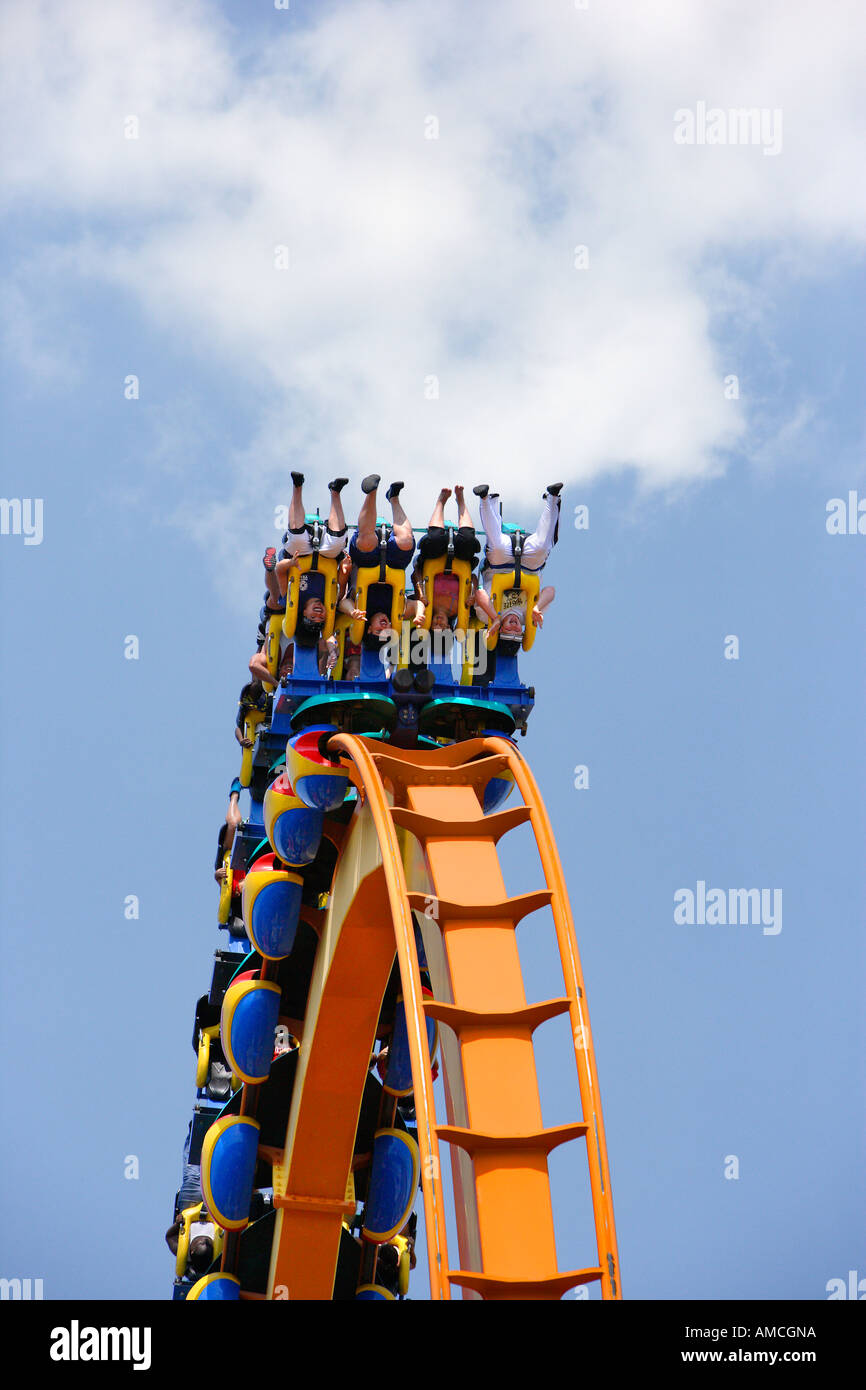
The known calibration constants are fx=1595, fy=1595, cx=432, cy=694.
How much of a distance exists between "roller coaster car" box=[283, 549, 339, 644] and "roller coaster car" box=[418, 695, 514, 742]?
126 cm

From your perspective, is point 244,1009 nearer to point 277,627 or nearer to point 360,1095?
point 360,1095

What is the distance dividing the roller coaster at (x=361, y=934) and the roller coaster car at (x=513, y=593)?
0.7 inches

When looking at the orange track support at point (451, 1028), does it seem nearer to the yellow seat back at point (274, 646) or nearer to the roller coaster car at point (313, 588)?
the roller coaster car at point (313, 588)

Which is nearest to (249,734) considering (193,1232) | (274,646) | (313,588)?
(274,646)

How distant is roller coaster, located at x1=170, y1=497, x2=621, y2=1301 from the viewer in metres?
10.0

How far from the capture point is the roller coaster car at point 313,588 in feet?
43.0

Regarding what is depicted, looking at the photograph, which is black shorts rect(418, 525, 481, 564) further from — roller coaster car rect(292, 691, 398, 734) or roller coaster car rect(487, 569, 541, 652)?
roller coaster car rect(292, 691, 398, 734)

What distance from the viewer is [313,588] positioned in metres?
13.1

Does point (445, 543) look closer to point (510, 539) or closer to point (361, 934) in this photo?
point (510, 539)

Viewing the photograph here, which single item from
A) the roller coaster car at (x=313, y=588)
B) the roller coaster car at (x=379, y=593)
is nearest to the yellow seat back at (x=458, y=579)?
the roller coaster car at (x=379, y=593)

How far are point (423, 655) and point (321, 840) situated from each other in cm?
169

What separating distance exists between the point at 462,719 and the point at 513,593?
1.33 meters
